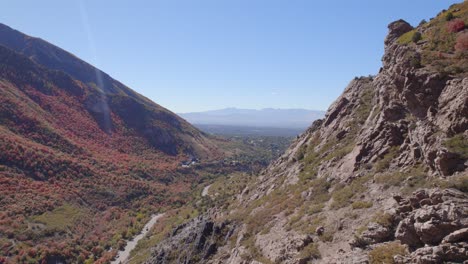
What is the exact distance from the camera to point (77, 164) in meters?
87.2

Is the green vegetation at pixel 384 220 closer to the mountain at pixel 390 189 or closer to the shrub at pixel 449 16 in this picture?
the mountain at pixel 390 189

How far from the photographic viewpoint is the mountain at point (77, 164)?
5597cm

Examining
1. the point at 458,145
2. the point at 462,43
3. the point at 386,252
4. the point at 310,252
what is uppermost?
the point at 462,43

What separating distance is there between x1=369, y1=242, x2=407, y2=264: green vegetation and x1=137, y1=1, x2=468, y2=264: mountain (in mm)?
39

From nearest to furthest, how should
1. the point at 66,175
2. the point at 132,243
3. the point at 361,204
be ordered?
the point at 361,204 → the point at 132,243 → the point at 66,175

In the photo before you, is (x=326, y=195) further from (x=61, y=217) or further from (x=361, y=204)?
(x=61, y=217)

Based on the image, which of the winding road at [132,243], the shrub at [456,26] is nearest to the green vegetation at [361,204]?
the shrub at [456,26]

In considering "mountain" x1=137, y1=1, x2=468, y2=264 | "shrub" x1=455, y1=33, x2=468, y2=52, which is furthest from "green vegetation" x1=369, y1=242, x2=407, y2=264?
"shrub" x1=455, y1=33, x2=468, y2=52

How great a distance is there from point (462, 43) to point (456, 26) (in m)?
2.70

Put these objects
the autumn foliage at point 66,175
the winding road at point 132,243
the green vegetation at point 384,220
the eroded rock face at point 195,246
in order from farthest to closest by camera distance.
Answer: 1. the autumn foliage at point 66,175
2. the winding road at point 132,243
3. the eroded rock face at point 195,246
4. the green vegetation at point 384,220

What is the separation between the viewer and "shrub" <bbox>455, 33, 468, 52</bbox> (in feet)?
61.1

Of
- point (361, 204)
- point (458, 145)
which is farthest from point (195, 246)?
point (458, 145)

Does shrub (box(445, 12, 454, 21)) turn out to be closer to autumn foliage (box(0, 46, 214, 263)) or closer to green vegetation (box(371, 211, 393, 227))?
green vegetation (box(371, 211, 393, 227))

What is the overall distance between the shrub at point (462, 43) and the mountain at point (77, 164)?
51699mm
